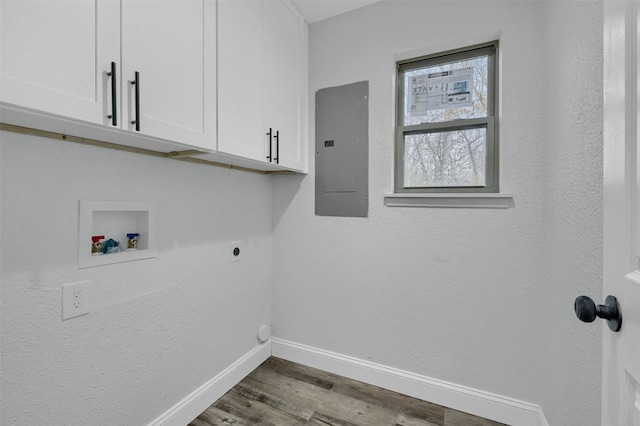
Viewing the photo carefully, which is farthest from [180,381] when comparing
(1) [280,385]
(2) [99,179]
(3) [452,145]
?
(3) [452,145]

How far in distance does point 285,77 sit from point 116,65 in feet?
3.67

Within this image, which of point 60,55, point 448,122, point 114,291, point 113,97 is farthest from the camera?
point 448,122

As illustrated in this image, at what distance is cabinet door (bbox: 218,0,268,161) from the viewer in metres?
1.40

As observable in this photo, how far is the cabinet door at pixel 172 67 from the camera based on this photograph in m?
1.02

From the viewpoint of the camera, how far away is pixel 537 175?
5.00 ft

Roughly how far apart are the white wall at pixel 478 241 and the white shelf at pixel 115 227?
103 centimetres

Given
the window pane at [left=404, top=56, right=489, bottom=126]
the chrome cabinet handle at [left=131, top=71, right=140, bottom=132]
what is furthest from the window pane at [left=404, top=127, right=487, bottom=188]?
the chrome cabinet handle at [left=131, top=71, right=140, bottom=132]

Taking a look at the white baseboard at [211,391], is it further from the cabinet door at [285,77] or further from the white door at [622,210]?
the white door at [622,210]

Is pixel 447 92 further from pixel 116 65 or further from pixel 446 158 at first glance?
pixel 116 65

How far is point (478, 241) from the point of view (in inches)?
65.5

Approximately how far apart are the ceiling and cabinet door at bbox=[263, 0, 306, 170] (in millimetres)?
70

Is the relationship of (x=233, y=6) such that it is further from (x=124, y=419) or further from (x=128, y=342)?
(x=124, y=419)

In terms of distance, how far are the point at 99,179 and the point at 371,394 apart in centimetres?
194

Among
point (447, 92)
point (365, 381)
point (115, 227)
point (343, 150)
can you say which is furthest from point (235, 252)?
point (447, 92)
